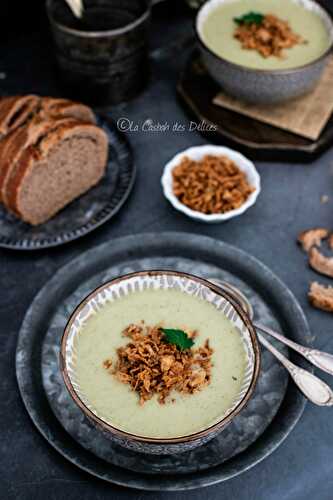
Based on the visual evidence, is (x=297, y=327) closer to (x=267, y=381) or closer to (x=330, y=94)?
(x=267, y=381)

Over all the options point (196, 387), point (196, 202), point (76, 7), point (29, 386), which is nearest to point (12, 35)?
point (76, 7)

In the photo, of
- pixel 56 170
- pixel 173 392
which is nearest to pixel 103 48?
pixel 56 170

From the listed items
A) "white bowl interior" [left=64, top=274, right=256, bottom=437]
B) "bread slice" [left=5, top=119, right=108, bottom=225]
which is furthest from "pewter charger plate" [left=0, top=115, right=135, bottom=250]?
"white bowl interior" [left=64, top=274, right=256, bottom=437]

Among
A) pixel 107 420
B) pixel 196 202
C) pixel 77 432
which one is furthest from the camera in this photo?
pixel 196 202

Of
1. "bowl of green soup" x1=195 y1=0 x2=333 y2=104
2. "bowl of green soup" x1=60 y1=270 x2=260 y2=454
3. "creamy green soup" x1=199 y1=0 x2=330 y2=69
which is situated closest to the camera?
"bowl of green soup" x1=60 y1=270 x2=260 y2=454

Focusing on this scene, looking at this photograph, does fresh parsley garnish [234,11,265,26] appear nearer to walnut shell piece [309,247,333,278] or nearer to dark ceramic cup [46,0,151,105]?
dark ceramic cup [46,0,151,105]

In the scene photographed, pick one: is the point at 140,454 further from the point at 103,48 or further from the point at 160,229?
the point at 103,48

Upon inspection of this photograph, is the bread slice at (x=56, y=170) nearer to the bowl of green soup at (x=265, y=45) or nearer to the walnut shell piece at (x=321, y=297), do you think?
the bowl of green soup at (x=265, y=45)
